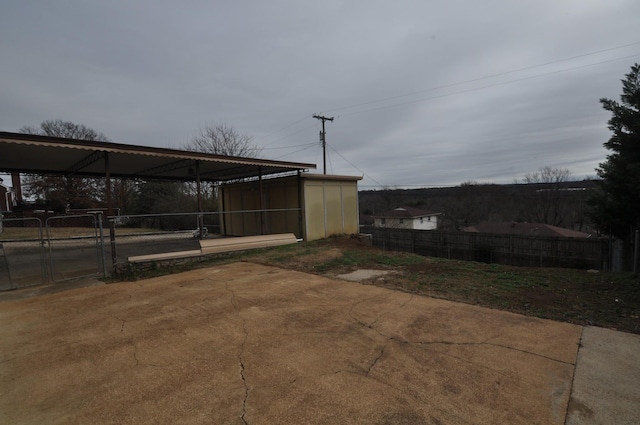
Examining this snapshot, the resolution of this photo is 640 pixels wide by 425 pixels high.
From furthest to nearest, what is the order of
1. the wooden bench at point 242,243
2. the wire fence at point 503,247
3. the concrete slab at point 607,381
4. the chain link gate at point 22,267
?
1. the wire fence at point 503,247
2. the wooden bench at point 242,243
3. the chain link gate at point 22,267
4. the concrete slab at point 607,381

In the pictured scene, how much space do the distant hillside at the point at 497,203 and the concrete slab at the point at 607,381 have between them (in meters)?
36.4

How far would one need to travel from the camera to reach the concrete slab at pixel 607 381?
2.24m

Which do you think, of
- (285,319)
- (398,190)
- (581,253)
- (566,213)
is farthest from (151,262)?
(398,190)

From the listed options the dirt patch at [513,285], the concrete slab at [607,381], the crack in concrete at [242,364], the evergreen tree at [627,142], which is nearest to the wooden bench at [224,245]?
the dirt patch at [513,285]

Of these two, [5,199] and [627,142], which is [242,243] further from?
[5,199]

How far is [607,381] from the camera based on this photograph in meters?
2.66

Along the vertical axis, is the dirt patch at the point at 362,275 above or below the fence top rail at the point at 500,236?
above

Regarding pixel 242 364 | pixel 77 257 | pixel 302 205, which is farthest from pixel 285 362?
pixel 77 257

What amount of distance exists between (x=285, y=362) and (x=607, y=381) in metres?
2.90

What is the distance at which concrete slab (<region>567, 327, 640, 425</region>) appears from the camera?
88.0 inches

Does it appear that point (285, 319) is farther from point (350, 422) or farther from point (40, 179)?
point (40, 179)

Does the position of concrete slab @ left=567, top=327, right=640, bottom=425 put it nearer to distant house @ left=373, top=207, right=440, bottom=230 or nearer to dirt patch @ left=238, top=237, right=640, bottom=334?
dirt patch @ left=238, top=237, right=640, bottom=334

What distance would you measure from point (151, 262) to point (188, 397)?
670cm

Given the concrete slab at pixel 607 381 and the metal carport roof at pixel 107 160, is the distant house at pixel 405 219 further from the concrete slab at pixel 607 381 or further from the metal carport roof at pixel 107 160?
the concrete slab at pixel 607 381
